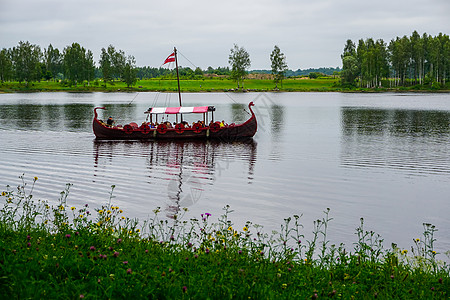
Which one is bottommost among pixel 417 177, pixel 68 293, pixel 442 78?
pixel 417 177

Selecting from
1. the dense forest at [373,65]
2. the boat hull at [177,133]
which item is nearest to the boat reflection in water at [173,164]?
the boat hull at [177,133]

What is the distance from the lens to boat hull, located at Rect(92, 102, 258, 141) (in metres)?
45.2

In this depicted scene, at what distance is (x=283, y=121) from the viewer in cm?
6800

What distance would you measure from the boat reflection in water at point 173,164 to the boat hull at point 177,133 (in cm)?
132

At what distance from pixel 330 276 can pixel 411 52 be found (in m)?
171

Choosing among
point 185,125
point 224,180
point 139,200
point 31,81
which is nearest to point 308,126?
point 185,125

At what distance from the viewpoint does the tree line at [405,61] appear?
158 metres

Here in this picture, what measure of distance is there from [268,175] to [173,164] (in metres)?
7.53

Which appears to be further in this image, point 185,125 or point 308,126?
point 308,126

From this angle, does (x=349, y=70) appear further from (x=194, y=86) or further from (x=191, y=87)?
(x=191, y=87)

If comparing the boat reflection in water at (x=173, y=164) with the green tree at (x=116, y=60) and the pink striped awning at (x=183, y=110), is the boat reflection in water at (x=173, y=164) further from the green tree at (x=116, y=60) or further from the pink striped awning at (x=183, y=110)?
the green tree at (x=116, y=60)

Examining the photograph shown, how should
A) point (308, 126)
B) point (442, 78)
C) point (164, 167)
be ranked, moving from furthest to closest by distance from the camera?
1. point (442, 78)
2. point (308, 126)
3. point (164, 167)

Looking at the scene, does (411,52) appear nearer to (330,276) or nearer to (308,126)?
(308,126)

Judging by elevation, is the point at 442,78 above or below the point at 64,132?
above
